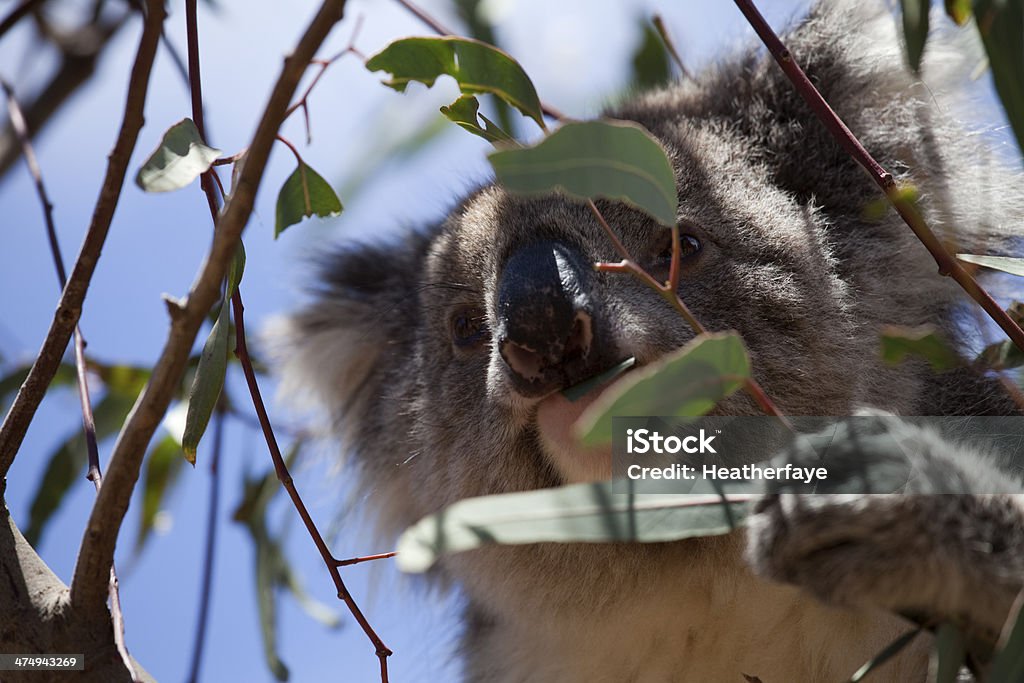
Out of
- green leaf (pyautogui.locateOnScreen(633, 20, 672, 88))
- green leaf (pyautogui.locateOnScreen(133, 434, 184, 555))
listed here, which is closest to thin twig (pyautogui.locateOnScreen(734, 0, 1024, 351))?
green leaf (pyautogui.locateOnScreen(633, 20, 672, 88))

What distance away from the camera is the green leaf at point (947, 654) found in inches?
41.3

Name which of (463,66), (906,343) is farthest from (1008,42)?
(463,66)

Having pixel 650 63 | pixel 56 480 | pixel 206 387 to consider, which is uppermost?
pixel 650 63

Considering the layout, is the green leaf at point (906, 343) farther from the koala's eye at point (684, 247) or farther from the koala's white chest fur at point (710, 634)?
the koala's eye at point (684, 247)

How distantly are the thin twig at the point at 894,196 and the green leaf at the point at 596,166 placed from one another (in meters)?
0.28

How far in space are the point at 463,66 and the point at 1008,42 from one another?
2.14 feet

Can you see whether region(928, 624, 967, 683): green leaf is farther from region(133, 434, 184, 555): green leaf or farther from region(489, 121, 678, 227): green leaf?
region(133, 434, 184, 555): green leaf

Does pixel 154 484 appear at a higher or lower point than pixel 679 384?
lower

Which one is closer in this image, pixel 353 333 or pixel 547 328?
pixel 547 328

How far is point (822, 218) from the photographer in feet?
6.95

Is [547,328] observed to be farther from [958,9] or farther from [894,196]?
[958,9]

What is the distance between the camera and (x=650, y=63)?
9.73ft

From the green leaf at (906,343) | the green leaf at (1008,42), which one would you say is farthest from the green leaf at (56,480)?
the green leaf at (1008,42)

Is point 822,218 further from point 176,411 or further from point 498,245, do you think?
point 176,411
